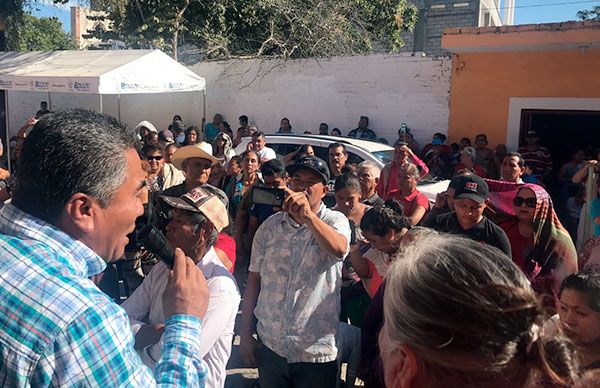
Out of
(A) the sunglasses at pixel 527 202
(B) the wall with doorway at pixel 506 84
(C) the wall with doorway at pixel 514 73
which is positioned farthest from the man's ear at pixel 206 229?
(B) the wall with doorway at pixel 506 84

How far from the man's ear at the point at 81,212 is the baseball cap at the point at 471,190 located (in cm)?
269

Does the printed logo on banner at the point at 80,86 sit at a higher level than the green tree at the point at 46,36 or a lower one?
lower

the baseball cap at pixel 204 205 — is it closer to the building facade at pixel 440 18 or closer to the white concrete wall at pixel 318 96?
the white concrete wall at pixel 318 96

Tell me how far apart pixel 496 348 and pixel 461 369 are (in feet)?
0.26

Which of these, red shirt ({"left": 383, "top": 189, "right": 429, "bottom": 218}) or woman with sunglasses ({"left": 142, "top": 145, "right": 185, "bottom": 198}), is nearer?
red shirt ({"left": 383, "top": 189, "right": 429, "bottom": 218})

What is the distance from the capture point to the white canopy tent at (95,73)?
9.91 m

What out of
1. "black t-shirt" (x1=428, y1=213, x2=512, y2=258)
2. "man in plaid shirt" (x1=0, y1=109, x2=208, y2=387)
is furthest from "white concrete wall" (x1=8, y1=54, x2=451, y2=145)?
"man in plaid shirt" (x1=0, y1=109, x2=208, y2=387)

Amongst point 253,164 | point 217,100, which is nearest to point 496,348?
point 253,164

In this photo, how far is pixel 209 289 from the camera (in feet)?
7.41

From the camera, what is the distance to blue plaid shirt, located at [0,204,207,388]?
3.81ft

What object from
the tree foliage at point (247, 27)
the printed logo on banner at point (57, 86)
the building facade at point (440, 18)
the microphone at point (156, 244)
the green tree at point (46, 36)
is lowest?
the microphone at point (156, 244)

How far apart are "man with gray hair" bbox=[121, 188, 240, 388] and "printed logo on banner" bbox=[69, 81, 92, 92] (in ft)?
26.1

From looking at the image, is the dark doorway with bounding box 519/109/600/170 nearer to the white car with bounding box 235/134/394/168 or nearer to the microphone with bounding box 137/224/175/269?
the white car with bounding box 235/134/394/168

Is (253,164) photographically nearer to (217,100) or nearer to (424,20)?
(217,100)
